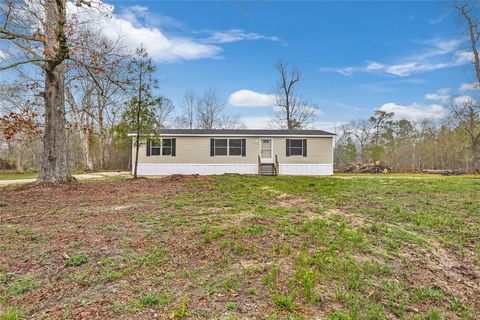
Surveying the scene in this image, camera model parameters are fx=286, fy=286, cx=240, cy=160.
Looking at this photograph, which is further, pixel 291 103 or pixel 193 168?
pixel 291 103

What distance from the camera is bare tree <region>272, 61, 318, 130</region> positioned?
2898 cm

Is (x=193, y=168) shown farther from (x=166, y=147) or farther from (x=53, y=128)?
(x=53, y=128)

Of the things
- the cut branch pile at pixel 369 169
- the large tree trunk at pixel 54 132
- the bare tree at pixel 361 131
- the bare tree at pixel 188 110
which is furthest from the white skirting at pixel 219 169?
the bare tree at pixel 188 110

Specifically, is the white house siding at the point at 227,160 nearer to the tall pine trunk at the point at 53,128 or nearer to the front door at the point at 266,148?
the front door at the point at 266,148

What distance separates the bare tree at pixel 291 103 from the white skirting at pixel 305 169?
11846mm

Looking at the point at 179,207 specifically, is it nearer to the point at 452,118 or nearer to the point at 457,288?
the point at 457,288

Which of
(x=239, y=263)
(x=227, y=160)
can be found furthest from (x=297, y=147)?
(x=239, y=263)

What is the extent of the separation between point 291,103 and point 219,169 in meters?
15.0

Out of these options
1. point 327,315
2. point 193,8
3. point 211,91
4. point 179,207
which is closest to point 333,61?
point 193,8

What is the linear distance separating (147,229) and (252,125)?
101 feet

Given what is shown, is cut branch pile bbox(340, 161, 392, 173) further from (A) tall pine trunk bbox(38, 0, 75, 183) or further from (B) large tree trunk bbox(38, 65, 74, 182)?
(B) large tree trunk bbox(38, 65, 74, 182)

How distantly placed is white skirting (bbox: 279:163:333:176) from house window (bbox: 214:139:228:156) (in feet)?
11.6

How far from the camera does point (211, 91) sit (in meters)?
32.1

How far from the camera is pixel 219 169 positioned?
1722 centimetres
